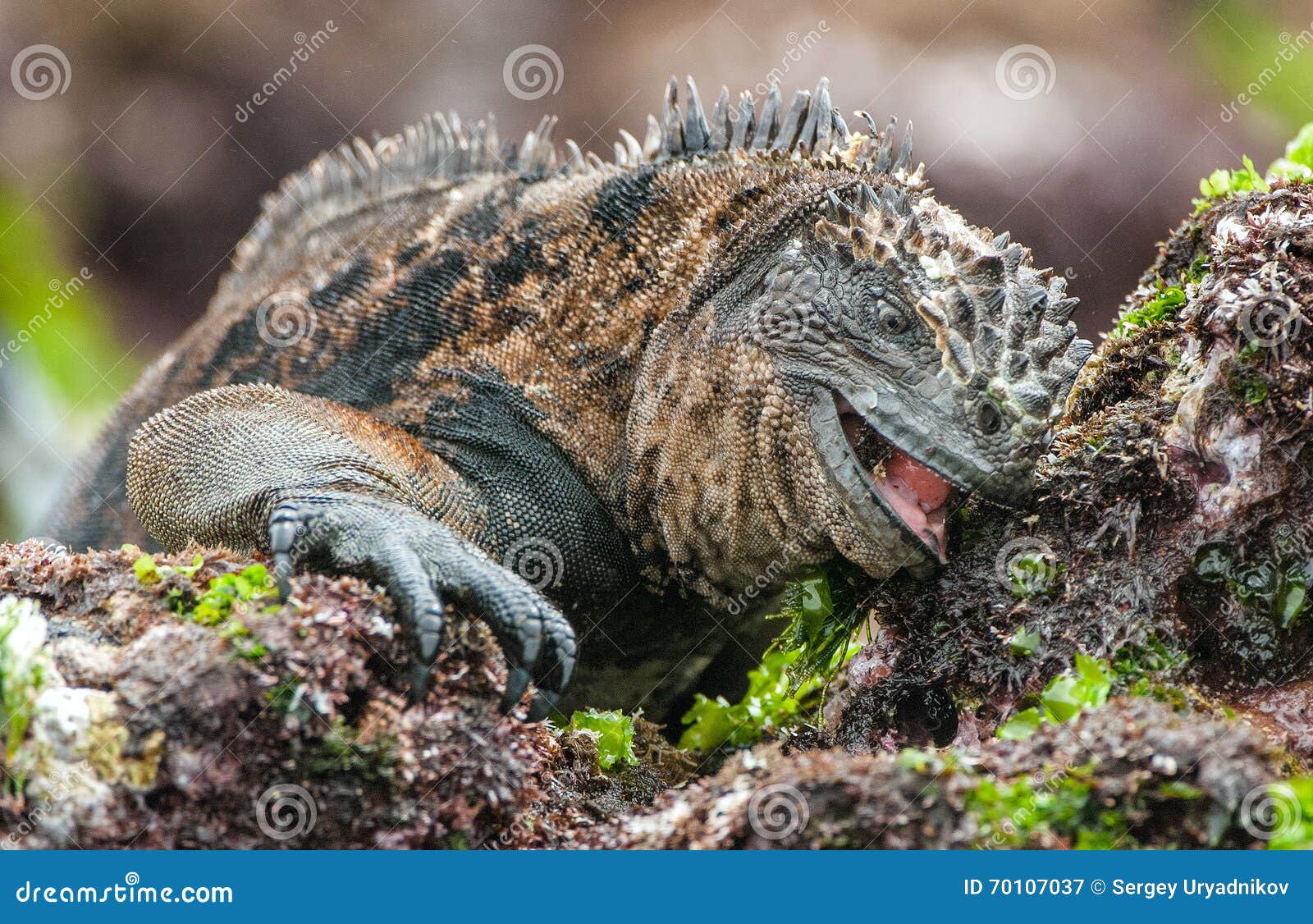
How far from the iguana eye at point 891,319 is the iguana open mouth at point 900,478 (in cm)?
28

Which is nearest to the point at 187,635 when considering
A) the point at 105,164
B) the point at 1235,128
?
the point at 105,164

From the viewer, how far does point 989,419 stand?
3.78 m

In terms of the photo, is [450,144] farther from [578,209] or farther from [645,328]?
[645,328]

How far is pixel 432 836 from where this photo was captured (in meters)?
3.00

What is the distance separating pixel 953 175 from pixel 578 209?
24.4ft
